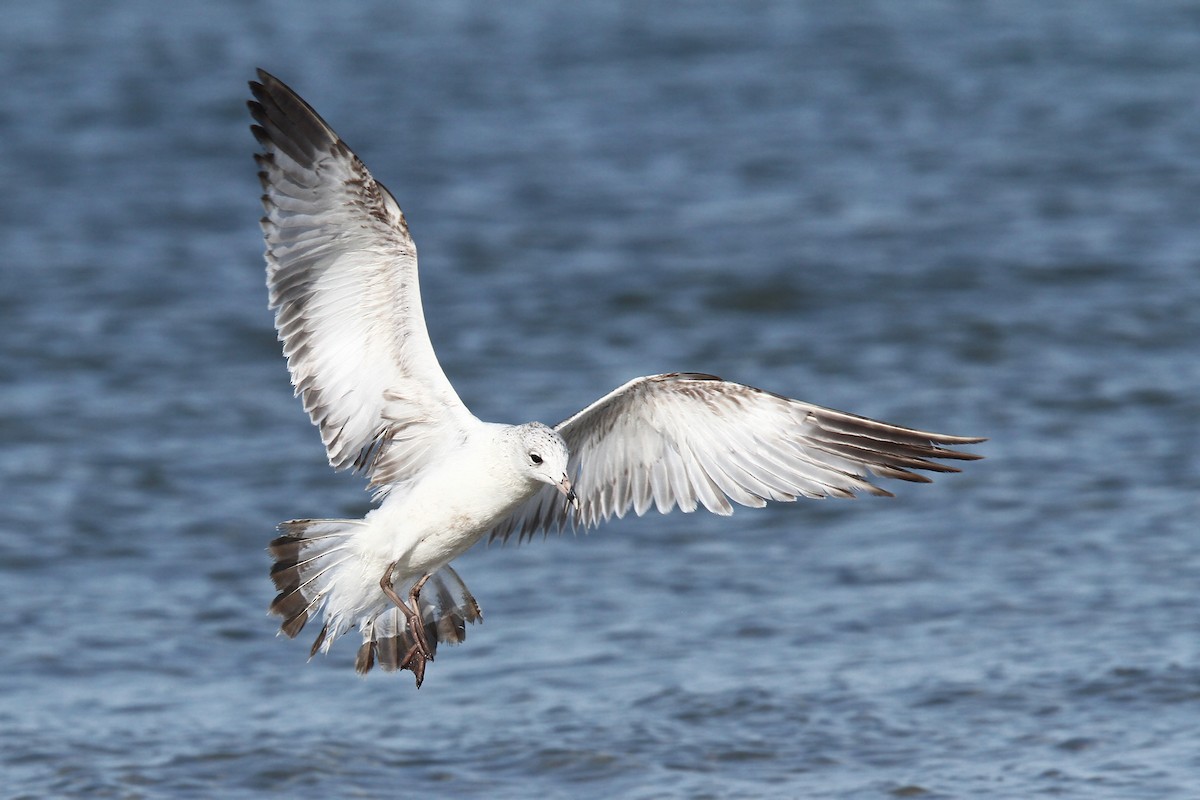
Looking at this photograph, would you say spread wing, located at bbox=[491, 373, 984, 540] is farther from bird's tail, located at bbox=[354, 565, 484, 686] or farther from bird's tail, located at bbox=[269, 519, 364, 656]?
bird's tail, located at bbox=[269, 519, 364, 656]

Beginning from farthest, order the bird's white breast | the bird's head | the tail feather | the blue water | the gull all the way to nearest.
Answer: the blue water
the tail feather
the gull
the bird's white breast
the bird's head

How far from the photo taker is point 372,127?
1375 centimetres

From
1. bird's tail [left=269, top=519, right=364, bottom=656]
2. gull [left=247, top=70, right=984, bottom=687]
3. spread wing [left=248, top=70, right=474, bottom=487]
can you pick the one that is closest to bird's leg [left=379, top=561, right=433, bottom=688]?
gull [left=247, top=70, right=984, bottom=687]

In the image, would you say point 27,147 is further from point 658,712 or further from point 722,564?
point 658,712

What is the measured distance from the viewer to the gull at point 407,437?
17.4 ft

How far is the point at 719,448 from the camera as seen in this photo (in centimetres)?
559

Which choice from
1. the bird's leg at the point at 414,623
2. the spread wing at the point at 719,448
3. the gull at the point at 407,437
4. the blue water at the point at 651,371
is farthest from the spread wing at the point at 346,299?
the blue water at the point at 651,371

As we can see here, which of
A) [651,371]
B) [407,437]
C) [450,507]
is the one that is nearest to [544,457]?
[450,507]

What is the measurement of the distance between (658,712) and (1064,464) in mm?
3018

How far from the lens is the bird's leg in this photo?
17.6 ft

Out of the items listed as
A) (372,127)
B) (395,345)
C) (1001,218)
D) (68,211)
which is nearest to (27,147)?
(68,211)

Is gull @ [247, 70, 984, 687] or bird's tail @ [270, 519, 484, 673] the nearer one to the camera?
gull @ [247, 70, 984, 687]

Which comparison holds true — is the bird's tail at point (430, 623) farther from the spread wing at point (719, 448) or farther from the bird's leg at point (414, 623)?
the spread wing at point (719, 448)

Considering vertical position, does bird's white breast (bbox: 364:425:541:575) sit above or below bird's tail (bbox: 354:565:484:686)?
above
